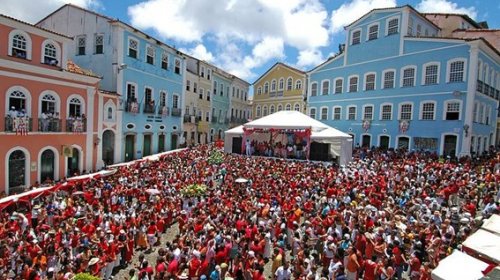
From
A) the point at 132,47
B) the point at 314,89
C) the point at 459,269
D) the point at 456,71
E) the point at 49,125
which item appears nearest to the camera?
the point at 459,269

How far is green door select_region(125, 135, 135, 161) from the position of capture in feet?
85.0

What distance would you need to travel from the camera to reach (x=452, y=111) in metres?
24.7

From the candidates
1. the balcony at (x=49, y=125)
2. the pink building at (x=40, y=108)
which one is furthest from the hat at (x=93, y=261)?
the balcony at (x=49, y=125)

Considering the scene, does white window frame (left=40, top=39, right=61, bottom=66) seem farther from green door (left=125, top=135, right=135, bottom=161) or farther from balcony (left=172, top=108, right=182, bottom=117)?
balcony (left=172, top=108, right=182, bottom=117)

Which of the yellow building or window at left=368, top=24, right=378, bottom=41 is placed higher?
window at left=368, top=24, right=378, bottom=41

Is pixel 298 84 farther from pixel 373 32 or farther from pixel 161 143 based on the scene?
pixel 161 143

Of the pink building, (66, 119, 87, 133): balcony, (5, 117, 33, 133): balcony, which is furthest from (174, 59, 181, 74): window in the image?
(5, 117, 33, 133): balcony

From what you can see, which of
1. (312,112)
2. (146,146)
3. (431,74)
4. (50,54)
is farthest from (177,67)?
(431,74)

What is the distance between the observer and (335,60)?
33.8 meters

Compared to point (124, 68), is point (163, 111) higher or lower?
lower

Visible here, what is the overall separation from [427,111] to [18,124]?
1153 inches

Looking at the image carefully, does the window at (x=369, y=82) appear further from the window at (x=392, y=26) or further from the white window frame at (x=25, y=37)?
the white window frame at (x=25, y=37)

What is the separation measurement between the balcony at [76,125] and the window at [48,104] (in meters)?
1.07

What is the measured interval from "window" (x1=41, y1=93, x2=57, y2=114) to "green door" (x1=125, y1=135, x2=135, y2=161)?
7.73m
